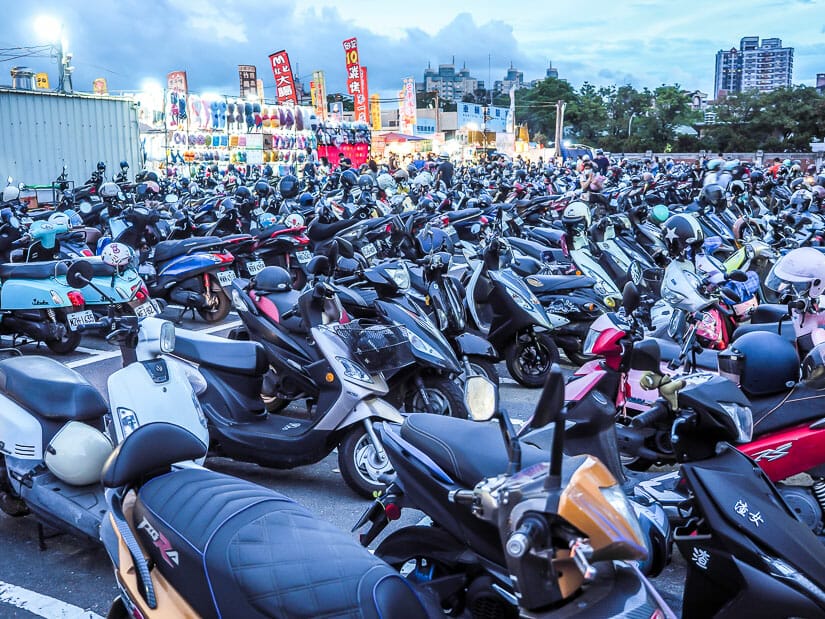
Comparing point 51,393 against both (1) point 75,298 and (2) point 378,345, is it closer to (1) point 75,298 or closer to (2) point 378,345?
(2) point 378,345

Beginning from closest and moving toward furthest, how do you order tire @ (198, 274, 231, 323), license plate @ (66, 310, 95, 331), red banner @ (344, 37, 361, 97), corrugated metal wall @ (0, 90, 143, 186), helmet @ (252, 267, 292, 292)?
1. helmet @ (252, 267, 292, 292)
2. license plate @ (66, 310, 95, 331)
3. tire @ (198, 274, 231, 323)
4. corrugated metal wall @ (0, 90, 143, 186)
5. red banner @ (344, 37, 361, 97)

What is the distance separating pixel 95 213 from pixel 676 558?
420 inches

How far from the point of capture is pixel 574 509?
4.97 ft

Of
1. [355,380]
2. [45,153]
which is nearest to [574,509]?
[355,380]

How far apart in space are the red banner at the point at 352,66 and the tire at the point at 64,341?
31.9 meters

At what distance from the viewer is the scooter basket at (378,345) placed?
13.9 feet

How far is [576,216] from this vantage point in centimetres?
903

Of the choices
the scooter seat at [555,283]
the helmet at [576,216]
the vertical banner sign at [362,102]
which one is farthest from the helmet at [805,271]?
the vertical banner sign at [362,102]

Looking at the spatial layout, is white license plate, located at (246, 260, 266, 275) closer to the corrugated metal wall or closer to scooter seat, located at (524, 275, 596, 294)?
scooter seat, located at (524, 275, 596, 294)

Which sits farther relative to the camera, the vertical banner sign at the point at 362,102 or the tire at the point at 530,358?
the vertical banner sign at the point at 362,102

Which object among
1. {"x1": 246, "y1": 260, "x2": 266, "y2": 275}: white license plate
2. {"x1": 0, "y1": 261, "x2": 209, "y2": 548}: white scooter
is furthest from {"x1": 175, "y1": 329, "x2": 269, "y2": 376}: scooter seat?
{"x1": 246, "y1": 260, "x2": 266, "y2": 275}: white license plate

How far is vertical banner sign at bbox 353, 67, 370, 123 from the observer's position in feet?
124

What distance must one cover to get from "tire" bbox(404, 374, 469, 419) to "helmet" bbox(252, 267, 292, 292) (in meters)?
1.23

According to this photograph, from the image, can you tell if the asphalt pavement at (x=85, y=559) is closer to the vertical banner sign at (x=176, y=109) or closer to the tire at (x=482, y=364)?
the tire at (x=482, y=364)
